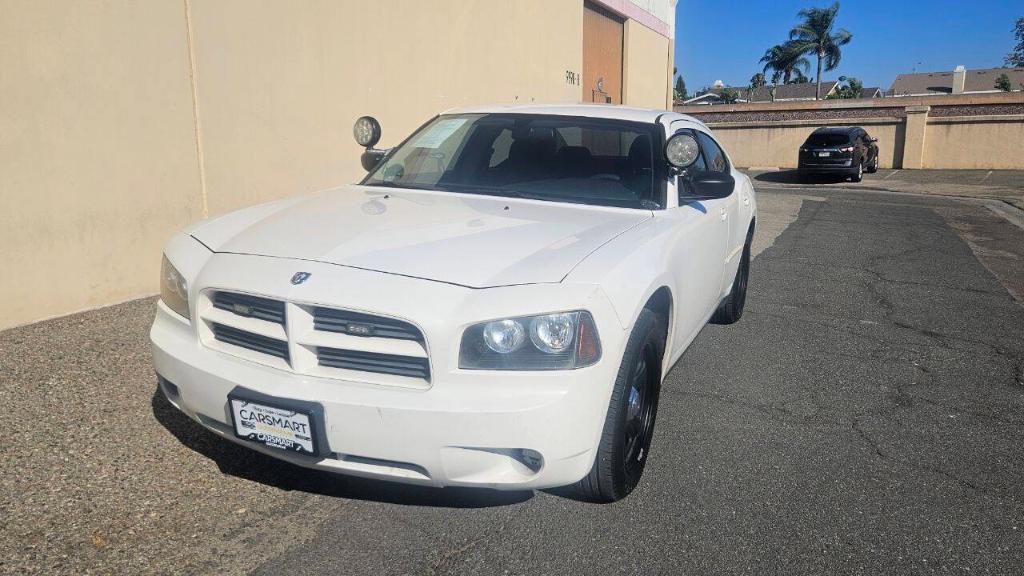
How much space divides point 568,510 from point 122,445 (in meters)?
2.04

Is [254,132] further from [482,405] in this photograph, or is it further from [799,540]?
[799,540]

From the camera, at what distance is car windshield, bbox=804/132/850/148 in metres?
21.9

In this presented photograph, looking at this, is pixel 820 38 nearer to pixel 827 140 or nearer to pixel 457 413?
pixel 827 140

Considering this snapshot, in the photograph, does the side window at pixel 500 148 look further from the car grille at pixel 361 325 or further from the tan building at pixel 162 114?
the tan building at pixel 162 114

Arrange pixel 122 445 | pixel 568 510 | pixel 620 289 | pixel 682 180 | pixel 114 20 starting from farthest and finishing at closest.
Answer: pixel 114 20, pixel 682 180, pixel 122 445, pixel 568 510, pixel 620 289

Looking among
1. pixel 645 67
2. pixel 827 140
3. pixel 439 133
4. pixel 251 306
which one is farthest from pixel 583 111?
pixel 827 140

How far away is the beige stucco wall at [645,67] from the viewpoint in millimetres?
17609

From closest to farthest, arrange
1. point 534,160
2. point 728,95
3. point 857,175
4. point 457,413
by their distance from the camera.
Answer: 1. point 457,413
2. point 534,160
3. point 857,175
4. point 728,95

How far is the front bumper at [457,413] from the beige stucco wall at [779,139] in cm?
2620

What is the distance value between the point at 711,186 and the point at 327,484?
89.1 inches

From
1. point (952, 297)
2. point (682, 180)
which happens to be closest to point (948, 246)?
point (952, 297)

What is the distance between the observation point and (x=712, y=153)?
560cm

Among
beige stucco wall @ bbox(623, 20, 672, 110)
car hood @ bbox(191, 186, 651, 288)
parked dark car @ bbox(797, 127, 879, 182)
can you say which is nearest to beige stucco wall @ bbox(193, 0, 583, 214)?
car hood @ bbox(191, 186, 651, 288)

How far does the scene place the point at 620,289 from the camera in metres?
2.83
